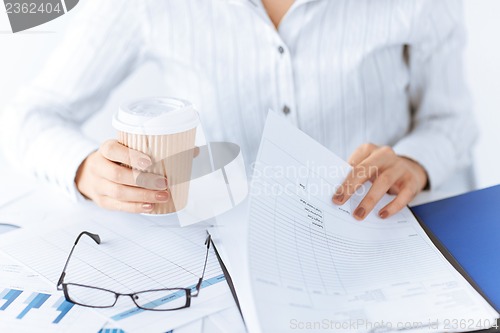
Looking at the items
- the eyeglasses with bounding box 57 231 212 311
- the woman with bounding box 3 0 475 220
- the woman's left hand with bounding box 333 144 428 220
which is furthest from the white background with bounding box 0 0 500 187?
the eyeglasses with bounding box 57 231 212 311

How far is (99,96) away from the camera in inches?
40.6

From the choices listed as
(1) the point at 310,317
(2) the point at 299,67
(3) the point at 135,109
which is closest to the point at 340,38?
(2) the point at 299,67

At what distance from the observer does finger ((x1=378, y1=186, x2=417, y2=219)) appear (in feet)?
2.43

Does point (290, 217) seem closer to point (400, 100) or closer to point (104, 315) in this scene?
point (104, 315)

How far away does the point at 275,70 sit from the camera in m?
0.99

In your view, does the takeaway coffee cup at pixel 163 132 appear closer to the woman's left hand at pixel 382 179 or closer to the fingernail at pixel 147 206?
the fingernail at pixel 147 206

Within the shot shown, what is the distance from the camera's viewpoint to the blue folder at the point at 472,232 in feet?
2.03

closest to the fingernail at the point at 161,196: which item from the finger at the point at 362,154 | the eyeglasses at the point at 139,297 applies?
the eyeglasses at the point at 139,297

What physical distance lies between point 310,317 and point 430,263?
19cm

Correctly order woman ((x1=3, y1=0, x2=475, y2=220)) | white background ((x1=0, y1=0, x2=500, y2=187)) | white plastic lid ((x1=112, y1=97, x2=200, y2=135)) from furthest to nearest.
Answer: white background ((x1=0, y1=0, x2=500, y2=187)) → woman ((x1=3, y1=0, x2=475, y2=220)) → white plastic lid ((x1=112, y1=97, x2=200, y2=135))

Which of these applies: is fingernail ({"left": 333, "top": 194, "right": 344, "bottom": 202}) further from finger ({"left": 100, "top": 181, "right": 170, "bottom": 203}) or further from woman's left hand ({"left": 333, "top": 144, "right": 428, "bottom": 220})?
finger ({"left": 100, "top": 181, "right": 170, "bottom": 203})

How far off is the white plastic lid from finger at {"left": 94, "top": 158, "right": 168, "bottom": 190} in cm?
7

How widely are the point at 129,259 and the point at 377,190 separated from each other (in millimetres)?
341

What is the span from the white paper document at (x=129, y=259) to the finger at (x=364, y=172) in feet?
0.60
